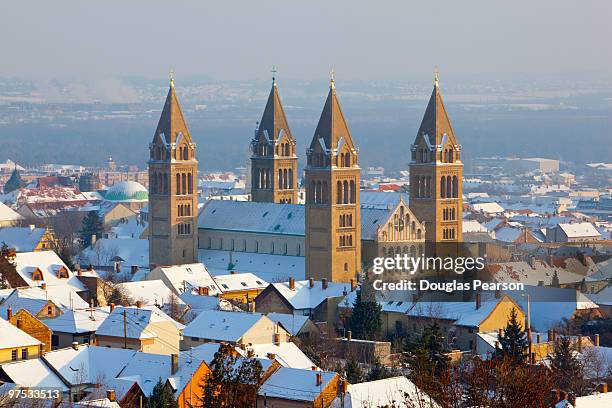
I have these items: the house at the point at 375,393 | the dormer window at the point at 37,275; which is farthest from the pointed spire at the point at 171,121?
the house at the point at 375,393

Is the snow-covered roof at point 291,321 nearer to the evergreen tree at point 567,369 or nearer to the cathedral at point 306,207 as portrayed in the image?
the evergreen tree at point 567,369

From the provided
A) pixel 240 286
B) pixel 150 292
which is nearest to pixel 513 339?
pixel 150 292

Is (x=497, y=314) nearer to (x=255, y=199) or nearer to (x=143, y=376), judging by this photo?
(x=143, y=376)

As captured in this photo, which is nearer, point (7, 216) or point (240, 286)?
point (240, 286)

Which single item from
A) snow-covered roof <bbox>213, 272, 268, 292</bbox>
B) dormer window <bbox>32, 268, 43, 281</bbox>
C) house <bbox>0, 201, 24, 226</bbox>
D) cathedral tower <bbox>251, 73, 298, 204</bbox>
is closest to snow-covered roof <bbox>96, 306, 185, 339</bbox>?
dormer window <bbox>32, 268, 43, 281</bbox>

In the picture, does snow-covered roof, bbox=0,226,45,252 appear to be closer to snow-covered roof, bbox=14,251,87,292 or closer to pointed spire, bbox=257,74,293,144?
pointed spire, bbox=257,74,293,144

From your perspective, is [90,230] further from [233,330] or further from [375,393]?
[375,393]

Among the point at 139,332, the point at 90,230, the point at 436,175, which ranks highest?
the point at 436,175

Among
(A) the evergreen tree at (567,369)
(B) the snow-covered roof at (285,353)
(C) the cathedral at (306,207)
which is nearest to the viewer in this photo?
(A) the evergreen tree at (567,369)
